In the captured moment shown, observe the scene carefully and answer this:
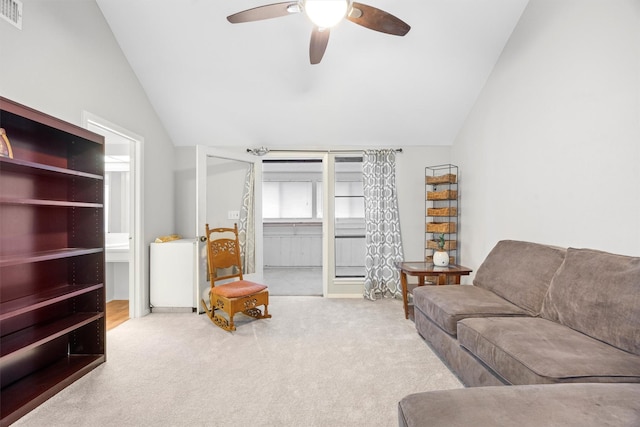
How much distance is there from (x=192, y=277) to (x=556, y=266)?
3.52 metres

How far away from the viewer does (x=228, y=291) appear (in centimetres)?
310

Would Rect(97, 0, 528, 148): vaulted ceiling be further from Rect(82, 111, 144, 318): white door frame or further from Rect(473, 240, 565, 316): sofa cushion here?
Rect(473, 240, 565, 316): sofa cushion

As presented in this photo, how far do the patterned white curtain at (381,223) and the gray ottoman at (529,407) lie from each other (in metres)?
3.01

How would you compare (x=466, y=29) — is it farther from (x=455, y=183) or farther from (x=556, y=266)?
(x=556, y=266)

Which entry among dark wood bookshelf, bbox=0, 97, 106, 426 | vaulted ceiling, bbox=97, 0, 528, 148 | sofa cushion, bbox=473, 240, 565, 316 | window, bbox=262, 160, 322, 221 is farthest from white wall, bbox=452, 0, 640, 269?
window, bbox=262, 160, 322, 221

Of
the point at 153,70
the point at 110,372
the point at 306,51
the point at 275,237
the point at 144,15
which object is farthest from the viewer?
the point at 275,237

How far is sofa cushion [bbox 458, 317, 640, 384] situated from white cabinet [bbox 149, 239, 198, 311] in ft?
9.64

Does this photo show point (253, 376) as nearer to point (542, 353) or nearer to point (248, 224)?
point (542, 353)

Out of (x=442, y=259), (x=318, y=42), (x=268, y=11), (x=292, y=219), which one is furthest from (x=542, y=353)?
(x=292, y=219)

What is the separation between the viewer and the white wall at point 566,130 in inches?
72.2

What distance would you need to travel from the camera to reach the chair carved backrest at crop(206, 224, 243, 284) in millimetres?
3391

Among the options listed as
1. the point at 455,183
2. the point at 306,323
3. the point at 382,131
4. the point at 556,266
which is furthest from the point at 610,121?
the point at 306,323

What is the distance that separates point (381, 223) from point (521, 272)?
6.47 feet

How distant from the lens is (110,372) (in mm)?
2234
